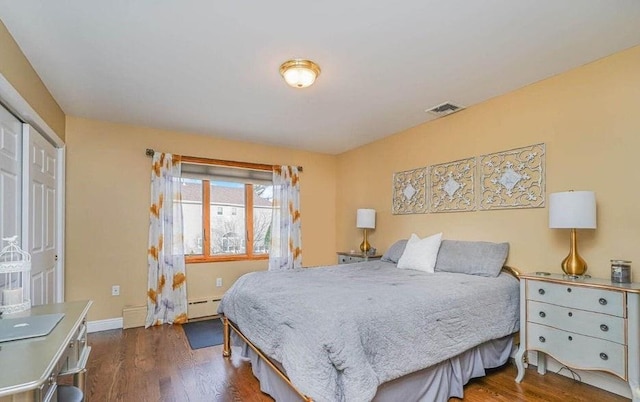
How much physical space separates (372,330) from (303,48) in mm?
1908

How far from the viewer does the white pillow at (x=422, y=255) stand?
3234mm

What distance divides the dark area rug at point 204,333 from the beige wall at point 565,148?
8.53ft

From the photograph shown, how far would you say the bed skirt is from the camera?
1.95 metres

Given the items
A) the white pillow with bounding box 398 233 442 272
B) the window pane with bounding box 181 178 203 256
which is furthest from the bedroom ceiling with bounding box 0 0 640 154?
the white pillow with bounding box 398 233 442 272

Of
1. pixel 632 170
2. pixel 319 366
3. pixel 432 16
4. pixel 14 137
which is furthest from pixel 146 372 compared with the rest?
pixel 632 170

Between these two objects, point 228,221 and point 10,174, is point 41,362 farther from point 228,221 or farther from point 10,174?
point 228,221

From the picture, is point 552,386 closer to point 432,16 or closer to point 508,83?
point 508,83

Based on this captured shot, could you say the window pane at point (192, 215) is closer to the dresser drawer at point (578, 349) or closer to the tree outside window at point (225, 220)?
the tree outside window at point (225, 220)

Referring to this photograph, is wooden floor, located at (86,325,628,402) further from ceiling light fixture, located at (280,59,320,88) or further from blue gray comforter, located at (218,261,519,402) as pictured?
ceiling light fixture, located at (280,59,320,88)

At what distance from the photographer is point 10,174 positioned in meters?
2.33

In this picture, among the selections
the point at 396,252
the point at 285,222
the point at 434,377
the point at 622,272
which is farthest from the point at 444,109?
the point at 285,222

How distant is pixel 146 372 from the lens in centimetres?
268

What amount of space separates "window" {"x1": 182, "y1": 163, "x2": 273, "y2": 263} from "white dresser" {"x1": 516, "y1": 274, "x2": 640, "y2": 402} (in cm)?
343

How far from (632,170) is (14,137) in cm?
449
